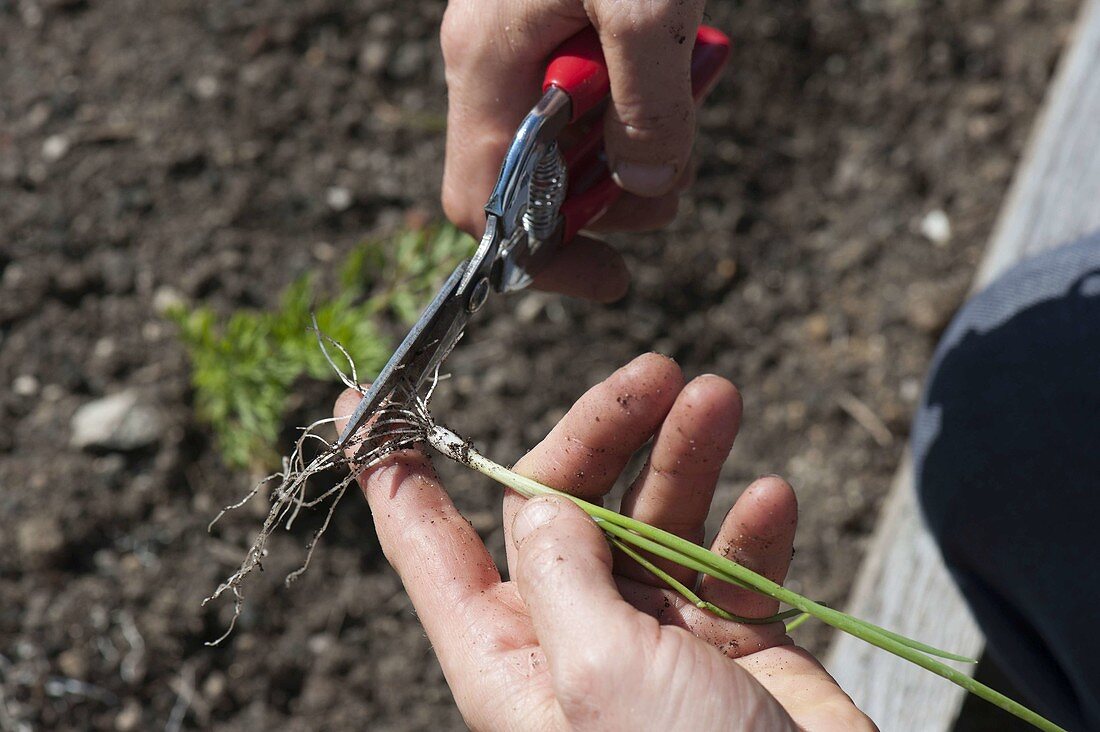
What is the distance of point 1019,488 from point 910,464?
0.51 metres

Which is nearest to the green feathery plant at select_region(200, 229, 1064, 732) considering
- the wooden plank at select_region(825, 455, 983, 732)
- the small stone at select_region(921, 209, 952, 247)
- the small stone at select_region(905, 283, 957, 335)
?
the wooden plank at select_region(825, 455, 983, 732)

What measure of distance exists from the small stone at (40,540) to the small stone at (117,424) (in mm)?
222

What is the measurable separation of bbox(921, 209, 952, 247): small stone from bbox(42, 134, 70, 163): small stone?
2.76 meters

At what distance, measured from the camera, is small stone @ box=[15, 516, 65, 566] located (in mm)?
2371

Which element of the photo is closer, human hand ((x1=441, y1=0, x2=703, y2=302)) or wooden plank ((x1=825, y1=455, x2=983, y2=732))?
human hand ((x1=441, y1=0, x2=703, y2=302))

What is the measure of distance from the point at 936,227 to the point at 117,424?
259 cm

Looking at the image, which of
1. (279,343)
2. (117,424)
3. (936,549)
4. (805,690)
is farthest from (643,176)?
(117,424)

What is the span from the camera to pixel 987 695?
1.46 meters

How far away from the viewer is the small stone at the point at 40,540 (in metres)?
2.37

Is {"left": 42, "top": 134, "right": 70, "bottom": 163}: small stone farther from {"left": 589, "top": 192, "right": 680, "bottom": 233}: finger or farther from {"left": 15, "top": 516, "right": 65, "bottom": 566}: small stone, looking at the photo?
{"left": 589, "top": 192, "right": 680, "bottom": 233}: finger

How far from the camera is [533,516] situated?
1491mm

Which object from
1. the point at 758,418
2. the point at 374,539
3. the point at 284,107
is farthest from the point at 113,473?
the point at 758,418

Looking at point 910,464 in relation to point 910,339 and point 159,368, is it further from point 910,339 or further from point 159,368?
point 159,368

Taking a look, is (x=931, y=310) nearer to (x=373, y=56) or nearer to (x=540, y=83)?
(x=540, y=83)
